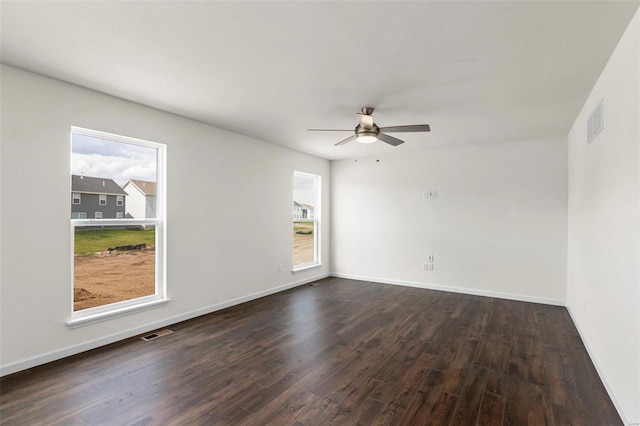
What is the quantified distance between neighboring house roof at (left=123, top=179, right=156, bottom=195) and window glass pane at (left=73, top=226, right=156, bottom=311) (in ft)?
1.39

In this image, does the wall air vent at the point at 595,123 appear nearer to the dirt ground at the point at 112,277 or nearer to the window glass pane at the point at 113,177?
the window glass pane at the point at 113,177

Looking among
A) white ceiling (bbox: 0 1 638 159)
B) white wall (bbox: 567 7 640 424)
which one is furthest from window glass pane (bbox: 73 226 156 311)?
white wall (bbox: 567 7 640 424)

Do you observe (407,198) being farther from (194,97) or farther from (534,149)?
(194,97)

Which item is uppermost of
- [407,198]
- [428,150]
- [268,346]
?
[428,150]

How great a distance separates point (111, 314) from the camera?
10.6ft

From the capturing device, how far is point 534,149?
4871mm

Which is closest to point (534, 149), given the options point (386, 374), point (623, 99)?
point (623, 99)

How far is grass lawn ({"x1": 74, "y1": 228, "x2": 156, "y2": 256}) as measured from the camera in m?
3.12

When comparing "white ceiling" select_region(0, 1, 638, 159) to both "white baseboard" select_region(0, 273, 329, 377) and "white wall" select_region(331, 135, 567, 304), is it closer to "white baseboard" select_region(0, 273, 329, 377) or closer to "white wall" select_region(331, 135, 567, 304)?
"white wall" select_region(331, 135, 567, 304)

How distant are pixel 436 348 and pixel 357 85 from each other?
2.67 m

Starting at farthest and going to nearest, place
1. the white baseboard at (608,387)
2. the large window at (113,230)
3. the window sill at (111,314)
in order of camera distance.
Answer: the large window at (113,230) < the window sill at (111,314) < the white baseboard at (608,387)

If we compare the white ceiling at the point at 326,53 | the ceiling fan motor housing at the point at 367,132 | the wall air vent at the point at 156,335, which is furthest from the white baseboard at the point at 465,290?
the wall air vent at the point at 156,335

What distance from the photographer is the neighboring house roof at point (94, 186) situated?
3081 millimetres

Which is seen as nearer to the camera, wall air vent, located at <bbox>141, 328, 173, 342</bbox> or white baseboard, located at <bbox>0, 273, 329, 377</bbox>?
white baseboard, located at <bbox>0, 273, 329, 377</bbox>
